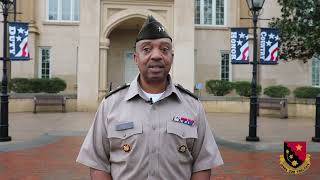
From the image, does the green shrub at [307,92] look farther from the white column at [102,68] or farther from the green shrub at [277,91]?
the white column at [102,68]

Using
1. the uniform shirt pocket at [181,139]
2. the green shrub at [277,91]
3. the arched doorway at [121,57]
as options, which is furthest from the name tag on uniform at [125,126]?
the arched doorway at [121,57]

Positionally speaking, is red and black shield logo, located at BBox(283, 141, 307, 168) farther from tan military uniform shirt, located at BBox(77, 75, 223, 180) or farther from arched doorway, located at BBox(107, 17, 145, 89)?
arched doorway, located at BBox(107, 17, 145, 89)

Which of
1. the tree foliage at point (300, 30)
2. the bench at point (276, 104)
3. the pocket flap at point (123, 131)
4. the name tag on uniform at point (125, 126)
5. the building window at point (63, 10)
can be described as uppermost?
the building window at point (63, 10)

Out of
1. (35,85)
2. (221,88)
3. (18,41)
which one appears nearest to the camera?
(18,41)

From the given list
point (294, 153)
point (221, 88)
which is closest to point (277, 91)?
point (221, 88)

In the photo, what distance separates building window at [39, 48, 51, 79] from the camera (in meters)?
26.5

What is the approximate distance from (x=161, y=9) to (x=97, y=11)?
10.7ft

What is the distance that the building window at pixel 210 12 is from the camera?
27.2m

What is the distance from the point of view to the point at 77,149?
10453 millimetres

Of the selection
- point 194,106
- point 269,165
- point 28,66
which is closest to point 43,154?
point 269,165

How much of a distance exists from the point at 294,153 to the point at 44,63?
2204 centimetres

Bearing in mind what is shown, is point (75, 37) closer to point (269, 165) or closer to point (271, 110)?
point (271, 110)

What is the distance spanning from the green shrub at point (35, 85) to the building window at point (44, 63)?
3.82 m

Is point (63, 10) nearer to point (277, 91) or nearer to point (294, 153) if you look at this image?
point (277, 91)
